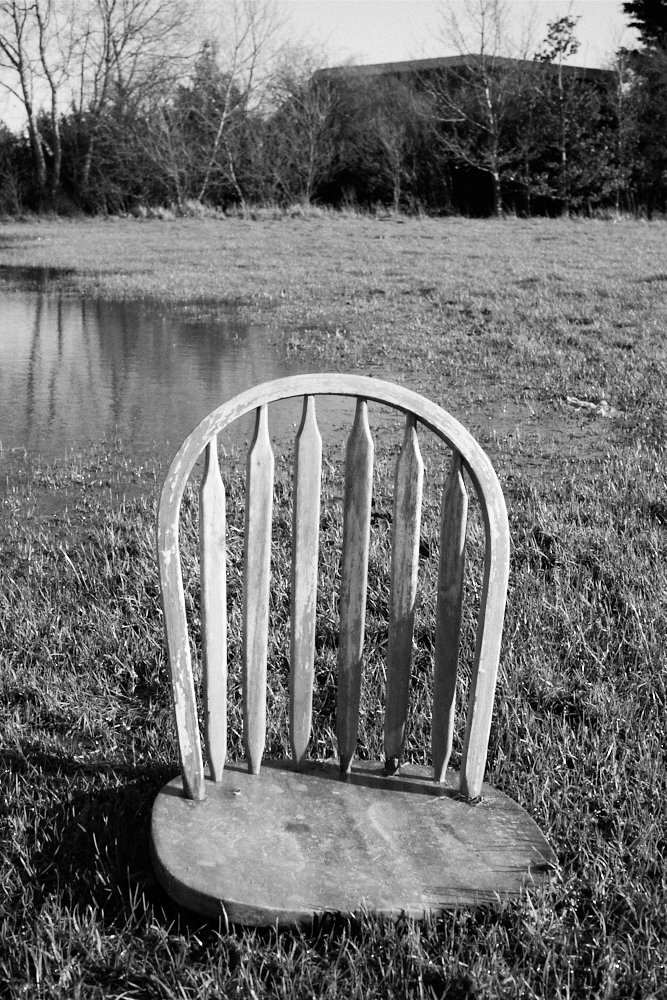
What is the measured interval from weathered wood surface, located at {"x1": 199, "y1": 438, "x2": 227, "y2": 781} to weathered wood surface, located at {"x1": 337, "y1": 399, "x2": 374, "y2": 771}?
25cm

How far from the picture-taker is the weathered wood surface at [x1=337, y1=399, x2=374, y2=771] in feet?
6.32

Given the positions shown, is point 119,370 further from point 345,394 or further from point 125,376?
point 345,394

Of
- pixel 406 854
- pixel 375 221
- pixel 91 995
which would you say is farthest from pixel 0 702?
pixel 375 221

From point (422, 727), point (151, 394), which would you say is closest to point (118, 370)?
point (151, 394)

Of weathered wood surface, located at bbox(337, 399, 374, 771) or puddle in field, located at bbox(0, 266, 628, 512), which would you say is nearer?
weathered wood surface, located at bbox(337, 399, 374, 771)

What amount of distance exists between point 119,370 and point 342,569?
5781 mm

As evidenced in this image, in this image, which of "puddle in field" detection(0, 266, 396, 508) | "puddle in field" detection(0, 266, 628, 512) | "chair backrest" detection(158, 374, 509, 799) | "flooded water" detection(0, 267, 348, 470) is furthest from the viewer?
"flooded water" detection(0, 267, 348, 470)

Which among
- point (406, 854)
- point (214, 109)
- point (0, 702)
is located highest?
point (214, 109)

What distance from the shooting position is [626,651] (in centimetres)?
296

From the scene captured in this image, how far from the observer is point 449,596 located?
1.98m

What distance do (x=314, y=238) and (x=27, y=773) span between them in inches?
707

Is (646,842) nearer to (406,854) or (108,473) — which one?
(406,854)

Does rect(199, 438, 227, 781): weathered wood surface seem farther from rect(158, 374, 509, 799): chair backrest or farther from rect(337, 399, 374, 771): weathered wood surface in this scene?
rect(337, 399, 374, 771): weathered wood surface

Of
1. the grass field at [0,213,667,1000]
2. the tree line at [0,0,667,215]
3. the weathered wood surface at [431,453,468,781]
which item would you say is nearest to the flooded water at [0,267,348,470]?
the grass field at [0,213,667,1000]
